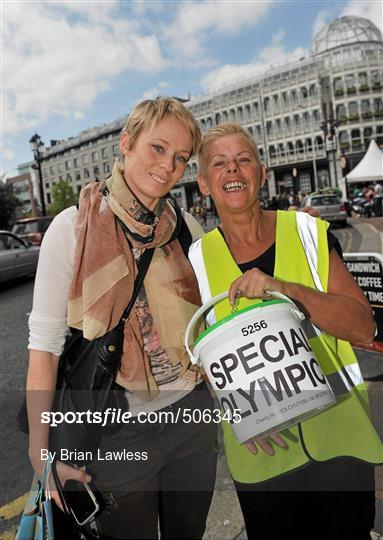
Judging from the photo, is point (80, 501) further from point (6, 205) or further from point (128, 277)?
point (6, 205)

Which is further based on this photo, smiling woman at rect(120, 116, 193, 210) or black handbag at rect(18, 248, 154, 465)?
smiling woman at rect(120, 116, 193, 210)

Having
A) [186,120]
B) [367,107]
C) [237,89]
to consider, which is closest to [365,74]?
[367,107]

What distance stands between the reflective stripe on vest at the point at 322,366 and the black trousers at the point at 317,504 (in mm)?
43

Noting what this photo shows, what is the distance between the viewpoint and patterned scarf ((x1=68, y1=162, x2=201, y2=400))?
1.35 meters

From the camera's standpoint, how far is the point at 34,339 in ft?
4.50

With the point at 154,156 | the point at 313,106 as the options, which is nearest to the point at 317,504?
the point at 154,156

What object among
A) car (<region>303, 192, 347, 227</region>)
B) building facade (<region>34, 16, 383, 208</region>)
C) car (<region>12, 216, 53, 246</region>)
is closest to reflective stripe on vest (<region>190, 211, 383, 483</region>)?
car (<region>12, 216, 53, 246</region>)

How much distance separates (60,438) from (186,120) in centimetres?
Result: 118

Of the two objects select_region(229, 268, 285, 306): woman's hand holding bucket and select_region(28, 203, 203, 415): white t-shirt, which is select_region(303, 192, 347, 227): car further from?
select_region(28, 203, 203, 415): white t-shirt

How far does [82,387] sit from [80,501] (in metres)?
0.39

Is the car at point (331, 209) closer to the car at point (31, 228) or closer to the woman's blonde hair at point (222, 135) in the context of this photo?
the car at point (31, 228)

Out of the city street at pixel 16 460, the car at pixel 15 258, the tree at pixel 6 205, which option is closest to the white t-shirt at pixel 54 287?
the city street at pixel 16 460

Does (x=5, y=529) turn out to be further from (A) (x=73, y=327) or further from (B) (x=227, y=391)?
(B) (x=227, y=391)

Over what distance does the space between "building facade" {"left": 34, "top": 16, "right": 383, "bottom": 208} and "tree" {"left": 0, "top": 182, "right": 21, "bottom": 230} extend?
1112 inches
